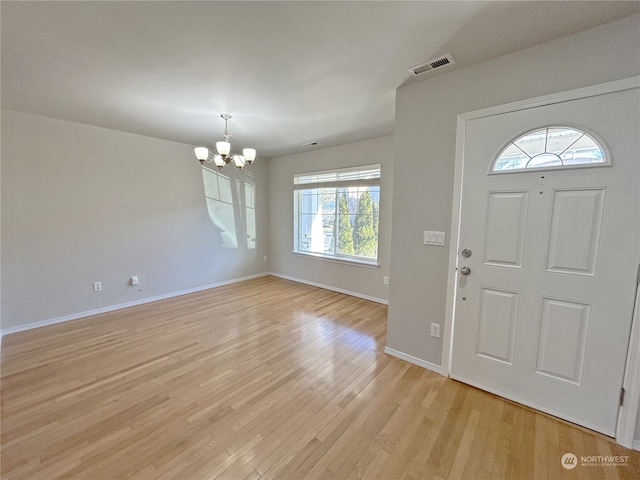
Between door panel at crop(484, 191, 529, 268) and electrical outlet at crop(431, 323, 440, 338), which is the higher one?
door panel at crop(484, 191, 529, 268)

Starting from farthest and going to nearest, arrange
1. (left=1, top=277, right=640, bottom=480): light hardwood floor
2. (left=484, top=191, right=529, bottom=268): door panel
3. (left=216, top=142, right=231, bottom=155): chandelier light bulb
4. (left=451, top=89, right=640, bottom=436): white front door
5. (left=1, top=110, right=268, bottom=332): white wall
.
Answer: (left=1, top=110, right=268, bottom=332): white wall
(left=216, top=142, right=231, bottom=155): chandelier light bulb
(left=484, top=191, right=529, bottom=268): door panel
(left=451, top=89, right=640, bottom=436): white front door
(left=1, top=277, right=640, bottom=480): light hardwood floor

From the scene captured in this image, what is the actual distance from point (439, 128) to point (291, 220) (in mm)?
3518

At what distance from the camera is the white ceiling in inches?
57.0

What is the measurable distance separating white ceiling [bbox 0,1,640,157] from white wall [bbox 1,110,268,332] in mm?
529

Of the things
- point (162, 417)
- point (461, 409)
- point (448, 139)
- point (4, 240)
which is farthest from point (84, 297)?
point (448, 139)

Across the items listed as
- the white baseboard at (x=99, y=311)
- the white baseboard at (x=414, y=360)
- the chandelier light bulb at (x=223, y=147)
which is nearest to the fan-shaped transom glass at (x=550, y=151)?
the white baseboard at (x=414, y=360)

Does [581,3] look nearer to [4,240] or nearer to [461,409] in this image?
[461,409]

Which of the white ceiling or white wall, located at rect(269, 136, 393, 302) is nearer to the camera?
the white ceiling

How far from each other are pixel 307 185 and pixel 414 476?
4.30 meters

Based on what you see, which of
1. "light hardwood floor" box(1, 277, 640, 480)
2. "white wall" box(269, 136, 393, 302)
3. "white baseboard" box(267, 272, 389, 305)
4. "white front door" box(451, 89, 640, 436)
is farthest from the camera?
"white baseboard" box(267, 272, 389, 305)

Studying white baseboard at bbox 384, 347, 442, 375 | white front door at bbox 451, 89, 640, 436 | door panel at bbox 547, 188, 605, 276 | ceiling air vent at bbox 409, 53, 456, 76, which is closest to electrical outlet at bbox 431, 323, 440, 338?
white front door at bbox 451, 89, 640, 436

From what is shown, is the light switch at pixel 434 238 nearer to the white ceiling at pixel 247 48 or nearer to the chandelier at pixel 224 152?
the white ceiling at pixel 247 48

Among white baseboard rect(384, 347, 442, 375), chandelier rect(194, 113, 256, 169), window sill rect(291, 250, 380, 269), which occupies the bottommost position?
white baseboard rect(384, 347, 442, 375)

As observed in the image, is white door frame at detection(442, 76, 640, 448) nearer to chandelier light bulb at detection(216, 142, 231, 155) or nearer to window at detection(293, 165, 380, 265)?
window at detection(293, 165, 380, 265)
